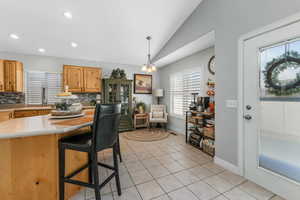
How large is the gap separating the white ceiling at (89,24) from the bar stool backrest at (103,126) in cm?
231

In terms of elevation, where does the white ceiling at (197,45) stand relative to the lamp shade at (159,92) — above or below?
above

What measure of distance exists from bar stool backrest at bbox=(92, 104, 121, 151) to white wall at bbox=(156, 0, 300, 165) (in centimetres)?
178

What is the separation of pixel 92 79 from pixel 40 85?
150 cm

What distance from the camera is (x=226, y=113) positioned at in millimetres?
2082

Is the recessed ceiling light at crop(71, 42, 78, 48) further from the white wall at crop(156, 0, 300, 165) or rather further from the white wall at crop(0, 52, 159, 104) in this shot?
the white wall at crop(156, 0, 300, 165)

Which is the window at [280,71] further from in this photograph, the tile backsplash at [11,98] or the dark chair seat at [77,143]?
the tile backsplash at [11,98]

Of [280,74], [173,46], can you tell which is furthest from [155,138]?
[280,74]

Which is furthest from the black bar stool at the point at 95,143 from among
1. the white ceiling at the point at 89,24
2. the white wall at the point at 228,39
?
the white ceiling at the point at 89,24

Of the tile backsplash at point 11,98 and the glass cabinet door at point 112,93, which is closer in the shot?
the tile backsplash at point 11,98

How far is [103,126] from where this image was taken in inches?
48.8

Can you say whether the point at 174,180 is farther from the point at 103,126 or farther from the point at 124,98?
the point at 124,98

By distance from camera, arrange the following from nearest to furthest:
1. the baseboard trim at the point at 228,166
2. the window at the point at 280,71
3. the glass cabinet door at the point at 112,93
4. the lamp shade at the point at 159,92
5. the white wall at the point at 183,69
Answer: the window at the point at 280,71 → the baseboard trim at the point at 228,166 → the white wall at the point at 183,69 → the glass cabinet door at the point at 112,93 → the lamp shade at the point at 159,92

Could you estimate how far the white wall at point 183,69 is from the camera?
10.7ft

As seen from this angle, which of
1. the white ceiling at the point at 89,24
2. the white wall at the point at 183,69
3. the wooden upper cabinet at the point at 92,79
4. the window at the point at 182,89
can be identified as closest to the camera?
the white ceiling at the point at 89,24
